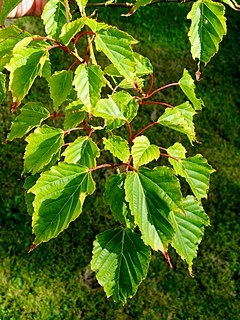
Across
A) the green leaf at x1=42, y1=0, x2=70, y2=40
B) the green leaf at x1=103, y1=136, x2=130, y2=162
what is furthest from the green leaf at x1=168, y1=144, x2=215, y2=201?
the green leaf at x1=42, y1=0, x2=70, y2=40

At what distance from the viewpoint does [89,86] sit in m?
0.96

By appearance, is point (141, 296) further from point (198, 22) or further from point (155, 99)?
point (198, 22)

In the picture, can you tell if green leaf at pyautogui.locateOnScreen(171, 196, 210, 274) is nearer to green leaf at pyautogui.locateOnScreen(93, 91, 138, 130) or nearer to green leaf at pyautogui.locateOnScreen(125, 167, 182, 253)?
green leaf at pyautogui.locateOnScreen(125, 167, 182, 253)

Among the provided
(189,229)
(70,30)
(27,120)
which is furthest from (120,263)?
(70,30)

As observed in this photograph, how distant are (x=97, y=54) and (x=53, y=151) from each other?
211 cm

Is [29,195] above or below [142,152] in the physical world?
below

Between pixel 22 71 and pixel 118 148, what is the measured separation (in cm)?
26

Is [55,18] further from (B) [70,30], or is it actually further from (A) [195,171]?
Answer: (A) [195,171]

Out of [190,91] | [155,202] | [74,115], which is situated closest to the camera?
[155,202]

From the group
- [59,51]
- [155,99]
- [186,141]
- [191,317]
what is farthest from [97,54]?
[191,317]

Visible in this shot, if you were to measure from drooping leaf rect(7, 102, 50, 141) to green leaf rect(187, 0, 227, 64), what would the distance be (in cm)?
42

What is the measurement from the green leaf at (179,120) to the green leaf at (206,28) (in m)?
0.20

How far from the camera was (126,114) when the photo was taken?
3.66 feet

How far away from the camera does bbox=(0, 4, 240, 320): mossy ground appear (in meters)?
2.22
